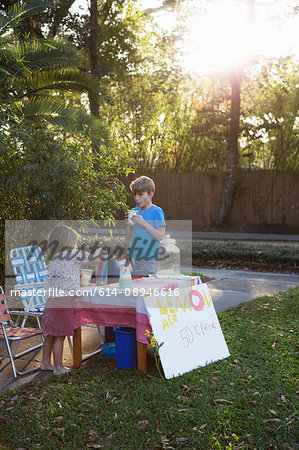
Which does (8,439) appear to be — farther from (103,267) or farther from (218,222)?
(218,222)

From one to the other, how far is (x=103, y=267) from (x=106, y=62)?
63.2 ft

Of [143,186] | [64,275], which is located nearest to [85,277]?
[64,275]

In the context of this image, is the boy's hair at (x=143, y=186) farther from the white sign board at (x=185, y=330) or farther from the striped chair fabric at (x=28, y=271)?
the striped chair fabric at (x=28, y=271)

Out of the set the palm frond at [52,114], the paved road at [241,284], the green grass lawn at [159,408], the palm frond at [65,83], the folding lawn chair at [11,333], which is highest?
the palm frond at [65,83]

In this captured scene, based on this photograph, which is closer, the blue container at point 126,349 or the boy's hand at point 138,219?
the blue container at point 126,349

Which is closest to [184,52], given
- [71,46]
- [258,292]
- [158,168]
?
[158,168]

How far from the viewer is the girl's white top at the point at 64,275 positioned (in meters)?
5.16

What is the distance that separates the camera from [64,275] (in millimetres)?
5168

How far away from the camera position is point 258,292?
31.4ft

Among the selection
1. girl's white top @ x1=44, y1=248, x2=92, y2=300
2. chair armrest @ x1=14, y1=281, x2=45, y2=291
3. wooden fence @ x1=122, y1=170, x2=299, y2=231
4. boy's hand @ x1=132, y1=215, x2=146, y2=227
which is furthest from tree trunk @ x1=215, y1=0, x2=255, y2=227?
girl's white top @ x1=44, y1=248, x2=92, y2=300

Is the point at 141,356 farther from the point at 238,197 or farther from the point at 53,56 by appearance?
the point at 238,197

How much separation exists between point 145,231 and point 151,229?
225 mm

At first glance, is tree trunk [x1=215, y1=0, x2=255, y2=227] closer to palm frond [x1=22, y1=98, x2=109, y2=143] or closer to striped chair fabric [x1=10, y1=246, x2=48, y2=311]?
palm frond [x1=22, y1=98, x2=109, y2=143]

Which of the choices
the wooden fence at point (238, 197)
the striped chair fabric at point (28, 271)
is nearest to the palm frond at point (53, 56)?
the striped chair fabric at point (28, 271)
